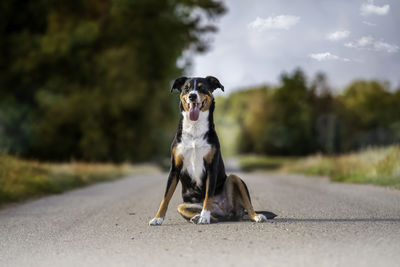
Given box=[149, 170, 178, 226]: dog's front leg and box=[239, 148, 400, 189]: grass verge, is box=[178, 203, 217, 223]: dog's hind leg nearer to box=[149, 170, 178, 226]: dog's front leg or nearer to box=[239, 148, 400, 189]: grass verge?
box=[149, 170, 178, 226]: dog's front leg

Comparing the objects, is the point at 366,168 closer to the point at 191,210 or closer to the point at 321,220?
the point at 321,220

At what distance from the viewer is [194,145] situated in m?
5.58

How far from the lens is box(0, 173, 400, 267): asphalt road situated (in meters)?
3.90

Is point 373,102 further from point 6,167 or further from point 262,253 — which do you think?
point 262,253

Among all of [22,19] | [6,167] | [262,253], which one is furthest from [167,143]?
[262,253]

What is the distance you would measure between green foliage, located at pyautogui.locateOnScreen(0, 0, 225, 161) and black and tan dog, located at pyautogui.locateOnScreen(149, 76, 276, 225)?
19.0 metres

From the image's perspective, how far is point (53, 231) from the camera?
18.4 feet

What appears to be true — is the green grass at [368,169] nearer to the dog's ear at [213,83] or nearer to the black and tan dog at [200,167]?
the black and tan dog at [200,167]

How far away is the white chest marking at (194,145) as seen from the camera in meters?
5.60

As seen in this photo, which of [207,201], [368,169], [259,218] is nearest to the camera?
[207,201]

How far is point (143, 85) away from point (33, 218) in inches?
740

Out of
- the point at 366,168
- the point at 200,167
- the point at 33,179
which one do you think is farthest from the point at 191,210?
the point at 366,168

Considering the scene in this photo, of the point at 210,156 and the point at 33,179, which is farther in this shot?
the point at 33,179

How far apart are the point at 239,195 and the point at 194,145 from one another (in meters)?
0.89
